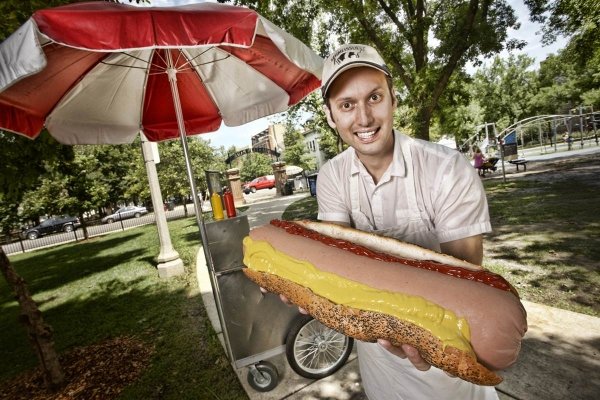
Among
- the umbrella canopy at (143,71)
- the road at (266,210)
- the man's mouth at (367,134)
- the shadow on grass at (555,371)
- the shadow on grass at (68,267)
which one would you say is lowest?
the shadow on grass at (555,371)

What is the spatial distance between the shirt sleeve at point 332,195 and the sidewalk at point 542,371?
2.06 metres

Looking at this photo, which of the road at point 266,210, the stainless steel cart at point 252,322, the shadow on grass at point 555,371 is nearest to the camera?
the shadow on grass at point 555,371

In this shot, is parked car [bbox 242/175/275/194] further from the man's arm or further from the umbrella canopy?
the man's arm

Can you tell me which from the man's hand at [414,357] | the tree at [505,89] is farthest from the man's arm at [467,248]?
the tree at [505,89]

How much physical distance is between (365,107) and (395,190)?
587 millimetres

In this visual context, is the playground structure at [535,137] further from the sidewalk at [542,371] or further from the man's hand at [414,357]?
the man's hand at [414,357]

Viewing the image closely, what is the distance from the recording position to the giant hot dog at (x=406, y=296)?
4.63ft

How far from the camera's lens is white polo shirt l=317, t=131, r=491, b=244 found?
1.72 m

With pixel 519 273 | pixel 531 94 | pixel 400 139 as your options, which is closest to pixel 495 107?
pixel 531 94

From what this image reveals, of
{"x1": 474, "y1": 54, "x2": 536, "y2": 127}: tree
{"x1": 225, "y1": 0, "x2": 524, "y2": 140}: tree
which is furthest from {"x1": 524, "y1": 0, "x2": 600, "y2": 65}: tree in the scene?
{"x1": 474, "y1": 54, "x2": 536, "y2": 127}: tree

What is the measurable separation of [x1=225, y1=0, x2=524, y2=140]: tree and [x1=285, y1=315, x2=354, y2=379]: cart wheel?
9467 millimetres

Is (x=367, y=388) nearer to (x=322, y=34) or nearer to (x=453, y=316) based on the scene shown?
(x=453, y=316)

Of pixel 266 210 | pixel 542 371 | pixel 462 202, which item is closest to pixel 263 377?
pixel 542 371

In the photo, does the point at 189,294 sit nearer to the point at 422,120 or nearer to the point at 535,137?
the point at 422,120
